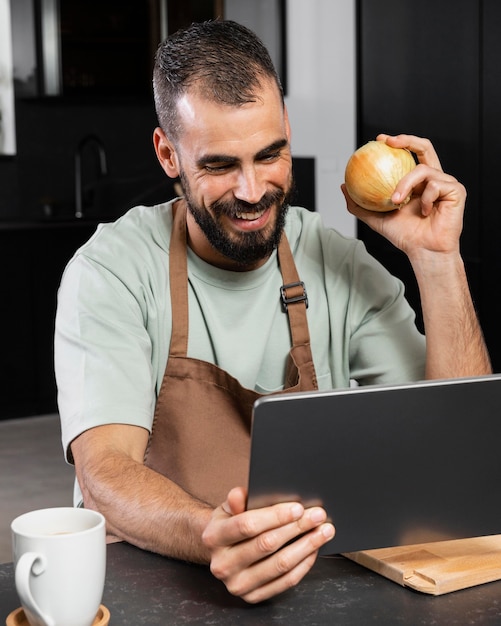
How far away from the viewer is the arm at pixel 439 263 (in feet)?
5.53

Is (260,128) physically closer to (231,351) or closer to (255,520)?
(231,351)

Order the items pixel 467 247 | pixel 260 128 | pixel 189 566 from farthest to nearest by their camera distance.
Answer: pixel 467 247 < pixel 260 128 < pixel 189 566

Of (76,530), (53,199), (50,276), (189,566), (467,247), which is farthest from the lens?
(53,199)

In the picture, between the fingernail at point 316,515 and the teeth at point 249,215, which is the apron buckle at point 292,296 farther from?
the fingernail at point 316,515

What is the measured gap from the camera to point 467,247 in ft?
14.3

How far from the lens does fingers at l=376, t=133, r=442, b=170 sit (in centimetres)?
161

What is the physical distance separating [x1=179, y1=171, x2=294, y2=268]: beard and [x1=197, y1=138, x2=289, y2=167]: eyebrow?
2.5 inches

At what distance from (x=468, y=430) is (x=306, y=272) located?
2.45ft

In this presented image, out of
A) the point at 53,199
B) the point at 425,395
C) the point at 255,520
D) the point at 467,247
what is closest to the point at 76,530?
the point at 255,520

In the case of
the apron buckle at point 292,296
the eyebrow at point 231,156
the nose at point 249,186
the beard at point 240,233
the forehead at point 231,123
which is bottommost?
the apron buckle at point 292,296

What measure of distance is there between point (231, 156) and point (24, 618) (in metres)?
0.78

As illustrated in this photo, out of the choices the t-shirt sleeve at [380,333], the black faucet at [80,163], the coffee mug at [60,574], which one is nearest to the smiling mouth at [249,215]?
the t-shirt sleeve at [380,333]

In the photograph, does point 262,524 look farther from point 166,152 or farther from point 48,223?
point 48,223

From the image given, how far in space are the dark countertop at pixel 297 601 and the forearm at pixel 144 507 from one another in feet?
0.13
